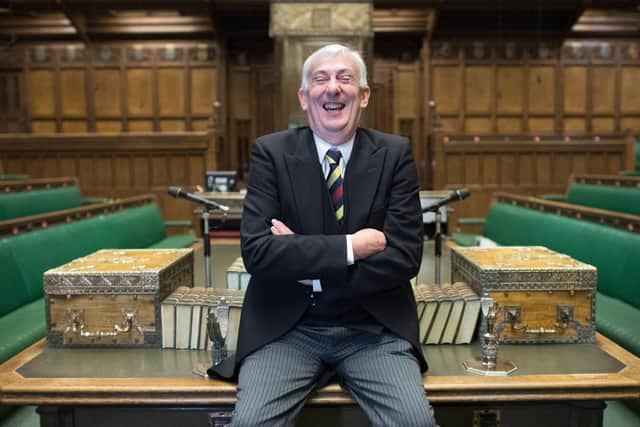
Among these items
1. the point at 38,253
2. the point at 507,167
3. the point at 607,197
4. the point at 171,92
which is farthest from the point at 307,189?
Result: the point at 171,92

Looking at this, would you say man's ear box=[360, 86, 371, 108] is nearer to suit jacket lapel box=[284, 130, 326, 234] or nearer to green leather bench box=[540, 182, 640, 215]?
suit jacket lapel box=[284, 130, 326, 234]

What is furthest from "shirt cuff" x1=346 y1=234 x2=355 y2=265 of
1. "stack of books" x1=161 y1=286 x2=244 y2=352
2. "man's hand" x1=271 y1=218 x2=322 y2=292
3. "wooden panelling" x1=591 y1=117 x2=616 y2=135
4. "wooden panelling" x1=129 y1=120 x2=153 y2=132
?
"wooden panelling" x1=591 y1=117 x2=616 y2=135

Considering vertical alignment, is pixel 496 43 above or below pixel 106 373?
above

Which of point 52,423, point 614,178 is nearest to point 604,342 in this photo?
point 52,423

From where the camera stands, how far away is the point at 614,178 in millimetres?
5527

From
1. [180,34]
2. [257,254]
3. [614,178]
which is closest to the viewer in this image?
[257,254]

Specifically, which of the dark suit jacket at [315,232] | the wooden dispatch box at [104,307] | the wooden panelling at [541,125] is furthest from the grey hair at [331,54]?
the wooden panelling at [541,125]

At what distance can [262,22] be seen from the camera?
10.7 meters

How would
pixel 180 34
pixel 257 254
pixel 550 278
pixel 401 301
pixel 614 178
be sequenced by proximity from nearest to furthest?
pixel 257 254, pixel 401 301, pixel 550 278, pixel 614 178, pixel 180 34

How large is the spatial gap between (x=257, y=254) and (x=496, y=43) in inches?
411

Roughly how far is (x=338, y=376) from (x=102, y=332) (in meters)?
0.91

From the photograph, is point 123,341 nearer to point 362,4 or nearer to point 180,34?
point 362,4

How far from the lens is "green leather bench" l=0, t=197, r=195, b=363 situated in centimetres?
267

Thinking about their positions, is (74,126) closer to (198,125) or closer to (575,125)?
(198,125)
